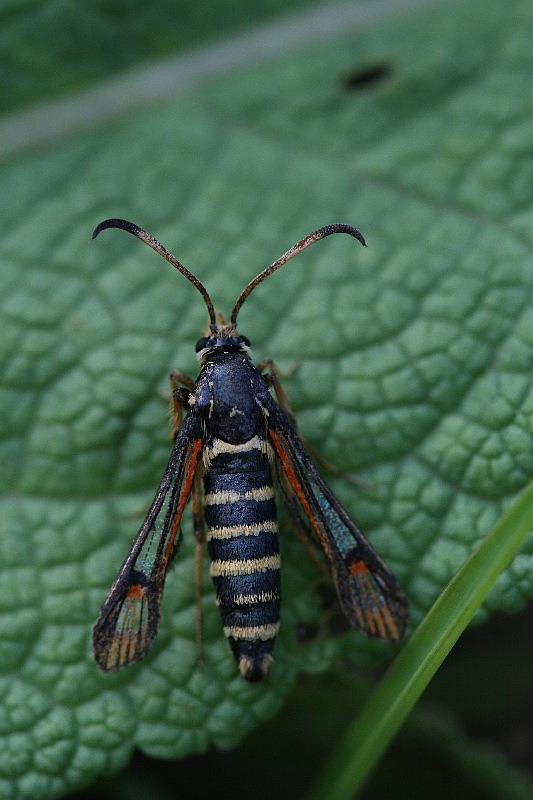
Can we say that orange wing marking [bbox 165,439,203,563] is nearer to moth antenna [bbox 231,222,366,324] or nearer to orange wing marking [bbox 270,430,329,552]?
orange wing marking [bbox 270,430,329,552]

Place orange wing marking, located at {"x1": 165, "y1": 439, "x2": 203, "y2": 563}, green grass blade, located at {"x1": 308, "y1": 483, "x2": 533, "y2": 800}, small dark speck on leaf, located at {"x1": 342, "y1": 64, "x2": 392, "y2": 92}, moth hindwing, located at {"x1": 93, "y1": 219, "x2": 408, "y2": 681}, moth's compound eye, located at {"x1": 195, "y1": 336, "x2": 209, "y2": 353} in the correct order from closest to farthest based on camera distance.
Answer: green grass blade, located at {"x1": 308, "y1": 483, "x2": 533, "y2": 800} < moth hindwing, located at {"x1": 93, "y1": 219, "x2": 408, "y2": 681} < orange wing marking, located at {"x1": 165, "y1": 439, "x2": 203, "y2": 563} < moth's compound eye, located at {"x1": 195, "y1": 336, "x2": 209, "y2": 353} < small dark speck on leaf, located at {"x1": 342, "y1": 64, "x2": 392, "y2": 92}

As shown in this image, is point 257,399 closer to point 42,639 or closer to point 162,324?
point 162,324

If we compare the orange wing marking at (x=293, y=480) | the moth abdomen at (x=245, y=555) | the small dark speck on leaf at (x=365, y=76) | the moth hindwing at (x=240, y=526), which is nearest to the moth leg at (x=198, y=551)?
the moth hindwing at (x=240, y=526)

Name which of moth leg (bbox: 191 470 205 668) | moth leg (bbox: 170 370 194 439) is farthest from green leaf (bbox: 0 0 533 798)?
moth leg (bbox: 170 370 194 439)

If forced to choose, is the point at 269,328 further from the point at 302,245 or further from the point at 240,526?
the point at 240,526

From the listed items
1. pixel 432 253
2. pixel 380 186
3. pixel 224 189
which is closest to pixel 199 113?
pixel 224 189

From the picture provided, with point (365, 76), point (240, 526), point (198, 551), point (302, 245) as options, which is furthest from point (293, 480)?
point (365, 76)

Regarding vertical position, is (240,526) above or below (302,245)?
below

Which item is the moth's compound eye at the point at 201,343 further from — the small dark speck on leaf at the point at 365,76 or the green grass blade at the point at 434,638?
the small dark speck on leaf at the point at 365,76
